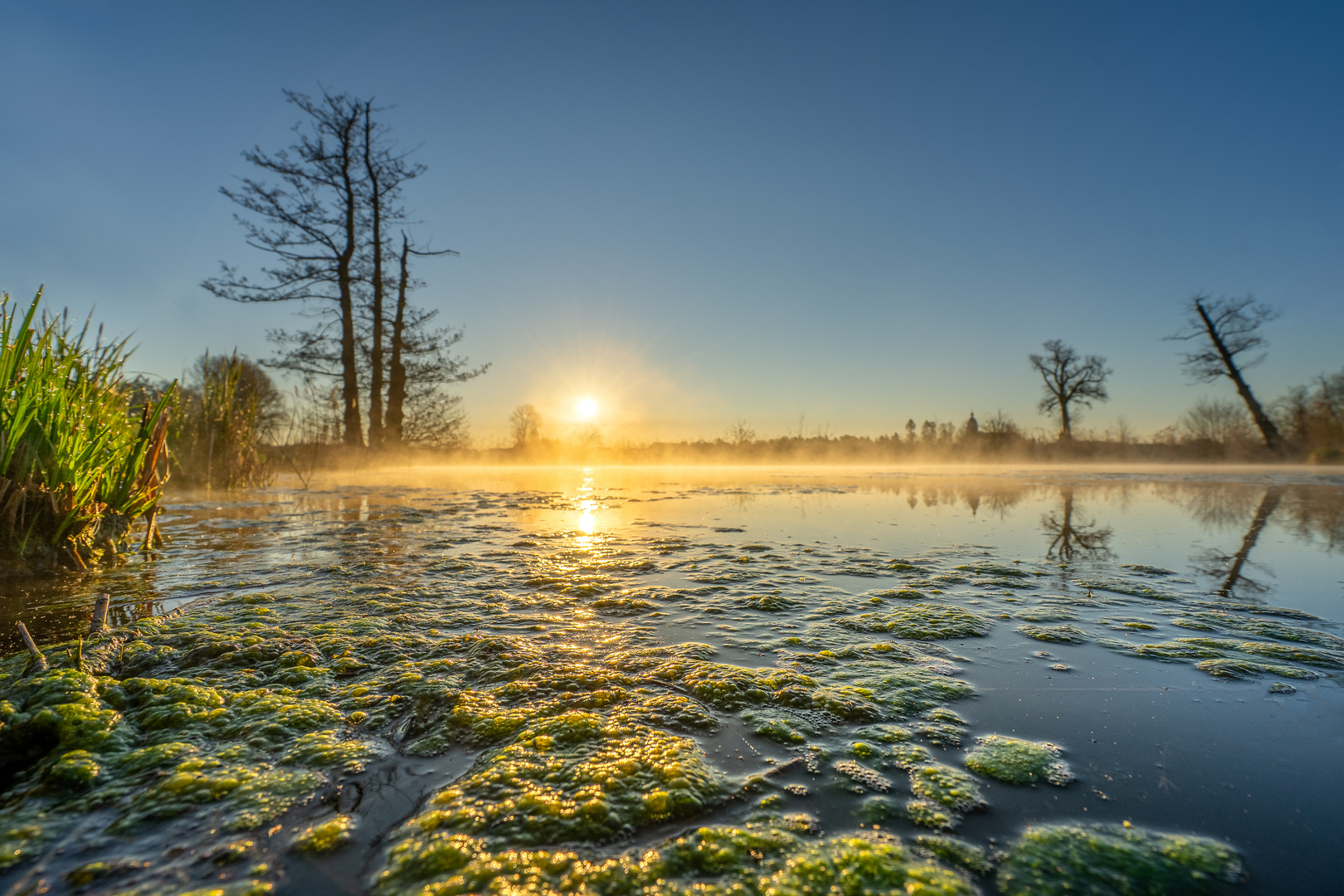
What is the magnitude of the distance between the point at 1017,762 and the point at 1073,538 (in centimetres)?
409

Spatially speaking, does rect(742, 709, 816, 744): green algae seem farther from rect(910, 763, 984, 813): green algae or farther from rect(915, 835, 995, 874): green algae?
rect(915, 835, 995, 874): green algae

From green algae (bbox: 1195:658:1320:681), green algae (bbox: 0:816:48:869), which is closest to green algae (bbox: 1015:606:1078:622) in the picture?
green algae (bbox: 1195:658:1320:681)

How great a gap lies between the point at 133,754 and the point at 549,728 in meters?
1.00

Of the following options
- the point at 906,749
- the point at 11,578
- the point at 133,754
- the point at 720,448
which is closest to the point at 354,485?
the point at 11,578

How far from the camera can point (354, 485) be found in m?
9.84

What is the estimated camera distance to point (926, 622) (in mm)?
2402

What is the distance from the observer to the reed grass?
8.20ft

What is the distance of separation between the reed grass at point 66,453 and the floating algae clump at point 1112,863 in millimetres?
3983

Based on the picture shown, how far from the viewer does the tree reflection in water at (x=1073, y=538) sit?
386 cm

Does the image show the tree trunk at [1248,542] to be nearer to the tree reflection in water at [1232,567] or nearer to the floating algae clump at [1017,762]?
the tree reflection in water at [1232,567]

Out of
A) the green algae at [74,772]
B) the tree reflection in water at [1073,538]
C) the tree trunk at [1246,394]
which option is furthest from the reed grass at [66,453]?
the tree trunk at [1246,394]

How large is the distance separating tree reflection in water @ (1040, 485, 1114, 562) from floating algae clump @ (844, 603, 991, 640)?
5.85ft

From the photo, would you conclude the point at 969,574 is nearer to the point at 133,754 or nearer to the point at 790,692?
the point at 790,692

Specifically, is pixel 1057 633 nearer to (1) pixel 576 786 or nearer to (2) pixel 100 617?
(1) pixel 576 786
